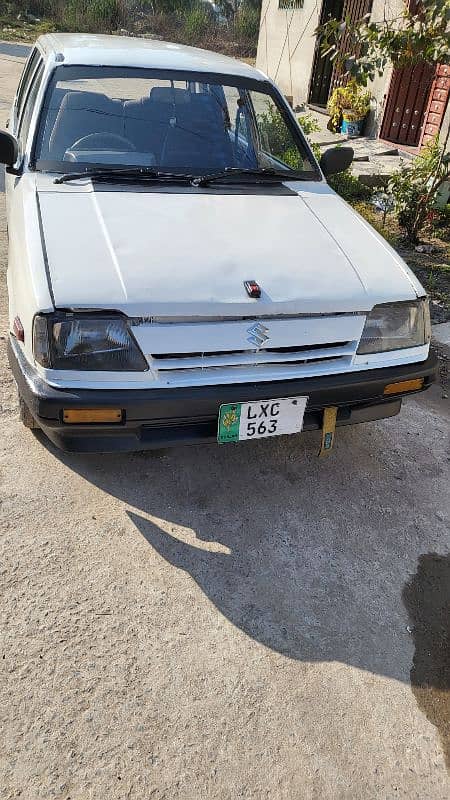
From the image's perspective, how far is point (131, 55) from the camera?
11.5 feet

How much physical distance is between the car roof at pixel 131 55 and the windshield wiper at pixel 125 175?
732 mm

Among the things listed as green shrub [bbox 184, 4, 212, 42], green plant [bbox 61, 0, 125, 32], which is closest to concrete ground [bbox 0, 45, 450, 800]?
green plant [bbox 61, 0, 125, 32]

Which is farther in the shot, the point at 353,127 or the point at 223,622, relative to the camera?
the point at 353,127

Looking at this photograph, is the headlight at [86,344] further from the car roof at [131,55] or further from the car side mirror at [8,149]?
the car roof at [131,55]

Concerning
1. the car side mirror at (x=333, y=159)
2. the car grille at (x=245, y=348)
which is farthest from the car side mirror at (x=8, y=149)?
Result: the car side mirror at (x=333, y=159)

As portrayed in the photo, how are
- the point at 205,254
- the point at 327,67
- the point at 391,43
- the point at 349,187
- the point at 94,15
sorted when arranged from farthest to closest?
the point at 94,15, the point at 327,67, the point at 349,187, the point at 391,43, the point at 205,254

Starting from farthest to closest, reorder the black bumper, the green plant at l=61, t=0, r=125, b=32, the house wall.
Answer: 1. the green plant at l=61, t=0, r=125, b=32
2. the house wall
3. the black bumper

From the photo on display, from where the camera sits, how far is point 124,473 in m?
2.97

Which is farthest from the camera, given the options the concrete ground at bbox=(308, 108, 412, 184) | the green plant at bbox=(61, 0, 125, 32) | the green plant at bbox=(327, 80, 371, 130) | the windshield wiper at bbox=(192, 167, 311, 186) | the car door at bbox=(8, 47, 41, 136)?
the green plant at bbox=(61, 0, 125, 32)

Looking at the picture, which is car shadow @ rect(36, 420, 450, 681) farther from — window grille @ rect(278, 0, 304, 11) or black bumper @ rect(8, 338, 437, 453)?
window grille @ rect(278, 0, 304, 11)

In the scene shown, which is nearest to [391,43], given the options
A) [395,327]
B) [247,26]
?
[395,327]

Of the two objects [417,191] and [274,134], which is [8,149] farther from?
[417,191]

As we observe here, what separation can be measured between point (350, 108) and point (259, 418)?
29.8 feet

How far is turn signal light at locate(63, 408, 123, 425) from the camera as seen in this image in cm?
224
